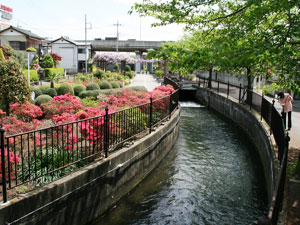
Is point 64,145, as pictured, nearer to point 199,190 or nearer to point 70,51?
point 199,190

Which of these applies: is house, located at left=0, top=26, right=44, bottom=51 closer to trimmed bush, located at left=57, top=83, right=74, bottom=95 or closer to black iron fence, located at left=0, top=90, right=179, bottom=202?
trimmed bush, located at left=57, top=83, right=74, bottom=95

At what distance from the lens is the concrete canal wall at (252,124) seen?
8330mm

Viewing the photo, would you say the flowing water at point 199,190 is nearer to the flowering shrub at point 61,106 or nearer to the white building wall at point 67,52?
the flowering shrub at point 61,106

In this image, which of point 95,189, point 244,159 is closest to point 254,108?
point 244,159

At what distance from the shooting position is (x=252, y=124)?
14367 mm

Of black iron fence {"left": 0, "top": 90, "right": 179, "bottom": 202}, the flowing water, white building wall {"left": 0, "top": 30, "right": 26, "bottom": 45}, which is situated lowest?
the flowing water

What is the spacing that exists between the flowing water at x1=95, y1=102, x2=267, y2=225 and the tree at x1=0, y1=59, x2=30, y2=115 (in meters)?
5.70

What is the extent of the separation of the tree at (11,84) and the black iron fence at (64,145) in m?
2.68

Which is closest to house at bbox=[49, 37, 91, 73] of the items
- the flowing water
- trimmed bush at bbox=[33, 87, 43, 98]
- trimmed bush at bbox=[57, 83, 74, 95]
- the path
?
the path

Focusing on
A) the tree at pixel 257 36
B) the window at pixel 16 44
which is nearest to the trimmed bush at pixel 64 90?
the tree at pixel 257 36

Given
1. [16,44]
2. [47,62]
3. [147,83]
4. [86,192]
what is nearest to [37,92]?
[86,192]

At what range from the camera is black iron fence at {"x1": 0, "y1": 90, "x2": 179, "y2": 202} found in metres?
5.50

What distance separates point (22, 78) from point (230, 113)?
13.4m

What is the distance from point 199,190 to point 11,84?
7.51m
